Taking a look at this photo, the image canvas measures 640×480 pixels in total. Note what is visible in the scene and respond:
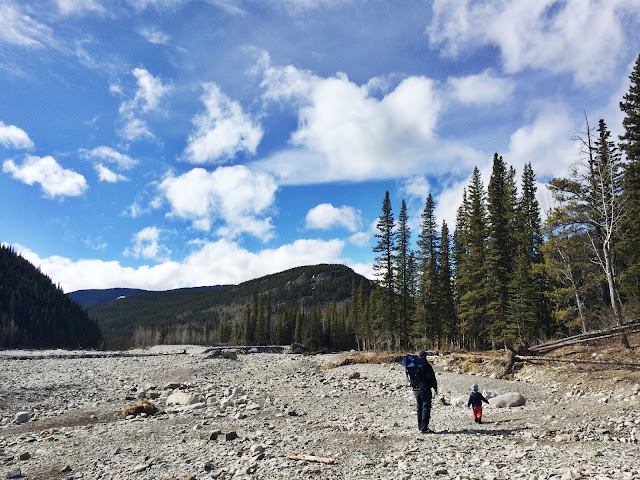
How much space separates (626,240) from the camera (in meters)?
26.6

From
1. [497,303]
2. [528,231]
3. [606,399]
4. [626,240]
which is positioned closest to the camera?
[606,399]

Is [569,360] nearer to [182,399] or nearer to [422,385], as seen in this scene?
[422,385]

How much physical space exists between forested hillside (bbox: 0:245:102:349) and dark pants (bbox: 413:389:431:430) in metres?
116

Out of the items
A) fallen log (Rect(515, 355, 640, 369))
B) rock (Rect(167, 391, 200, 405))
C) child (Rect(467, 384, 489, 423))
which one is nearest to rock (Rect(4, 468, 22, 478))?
rock (Rect(167, 391, 200, 405))

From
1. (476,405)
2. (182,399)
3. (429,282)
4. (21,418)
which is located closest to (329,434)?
(476,405)

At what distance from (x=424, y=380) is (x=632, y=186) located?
1033 inches

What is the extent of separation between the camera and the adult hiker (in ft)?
31.8

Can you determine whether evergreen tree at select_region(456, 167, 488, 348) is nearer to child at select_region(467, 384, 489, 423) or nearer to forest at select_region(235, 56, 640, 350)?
forest at select_region(235, 56, 640, 350)

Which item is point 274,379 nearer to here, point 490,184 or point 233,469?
point 233,469

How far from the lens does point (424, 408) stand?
9.71 m

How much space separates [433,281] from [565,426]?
3862cm

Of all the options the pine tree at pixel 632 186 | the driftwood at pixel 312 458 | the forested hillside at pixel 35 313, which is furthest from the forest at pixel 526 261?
the forested hillside at pixel 35 313

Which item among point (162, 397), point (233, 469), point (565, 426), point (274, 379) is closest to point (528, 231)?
point (274, 379)

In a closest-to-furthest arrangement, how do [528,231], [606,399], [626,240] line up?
[606,399] → [626,240] → [528,231]
